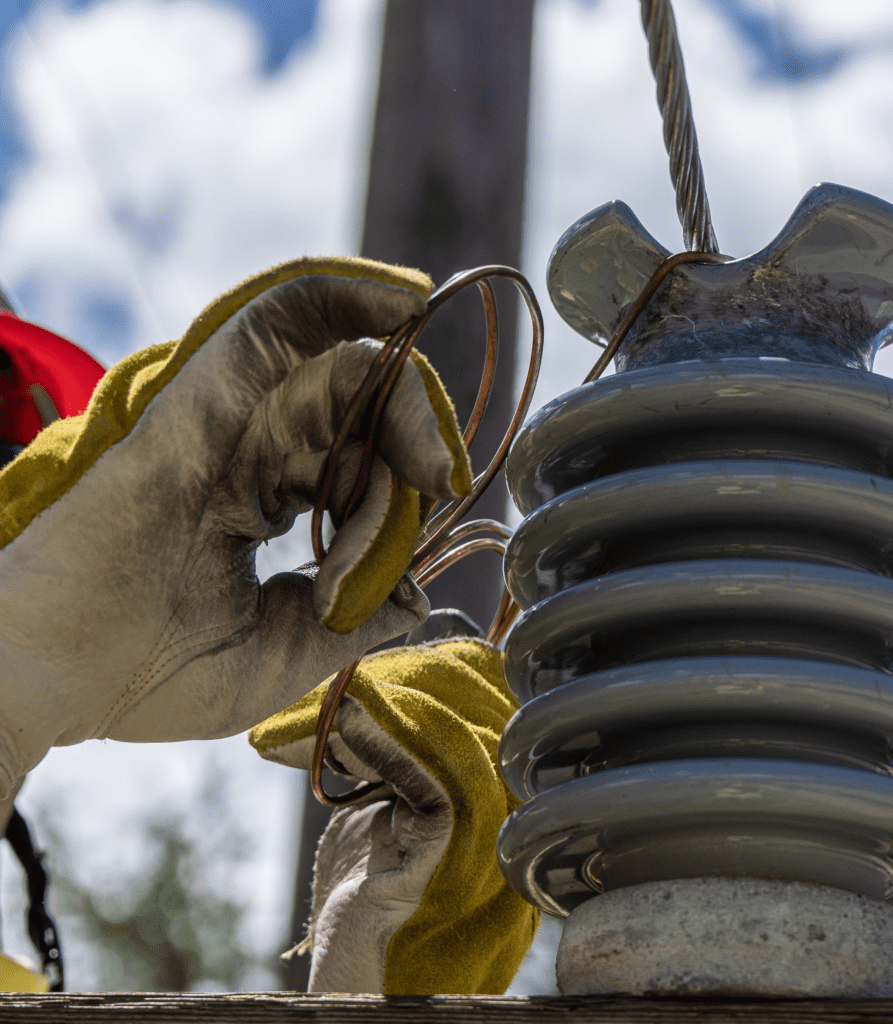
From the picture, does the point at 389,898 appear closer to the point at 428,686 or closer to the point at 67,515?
the point at 428,686

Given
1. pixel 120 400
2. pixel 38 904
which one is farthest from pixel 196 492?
pixel 38 904

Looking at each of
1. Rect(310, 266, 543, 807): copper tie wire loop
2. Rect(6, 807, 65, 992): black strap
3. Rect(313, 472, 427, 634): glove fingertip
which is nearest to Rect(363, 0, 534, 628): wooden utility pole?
Rect(310, 266, 543, 807): copper tie wire loop

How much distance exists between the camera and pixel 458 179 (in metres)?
1.16

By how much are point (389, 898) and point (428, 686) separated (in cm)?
12

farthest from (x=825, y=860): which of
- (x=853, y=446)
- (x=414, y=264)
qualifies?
(x=414, y=264)

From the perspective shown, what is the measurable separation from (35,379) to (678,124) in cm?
39

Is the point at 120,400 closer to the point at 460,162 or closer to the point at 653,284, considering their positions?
the point at 653,284

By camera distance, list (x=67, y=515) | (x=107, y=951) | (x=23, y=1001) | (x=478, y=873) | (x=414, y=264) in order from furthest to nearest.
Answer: (x=107, y=951), (x=414, y=264), (x=478, y=873), (x=67, y=515), (x=23, y=1001)

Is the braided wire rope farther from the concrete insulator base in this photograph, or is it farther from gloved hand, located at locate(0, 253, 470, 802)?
the concrete insulator base

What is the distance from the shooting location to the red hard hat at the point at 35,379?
70 cm

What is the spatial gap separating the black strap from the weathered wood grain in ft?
2.03

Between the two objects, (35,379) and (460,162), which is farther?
(460,162)

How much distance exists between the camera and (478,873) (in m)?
0.69

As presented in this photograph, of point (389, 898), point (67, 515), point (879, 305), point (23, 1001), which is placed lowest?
point (389, 898)
